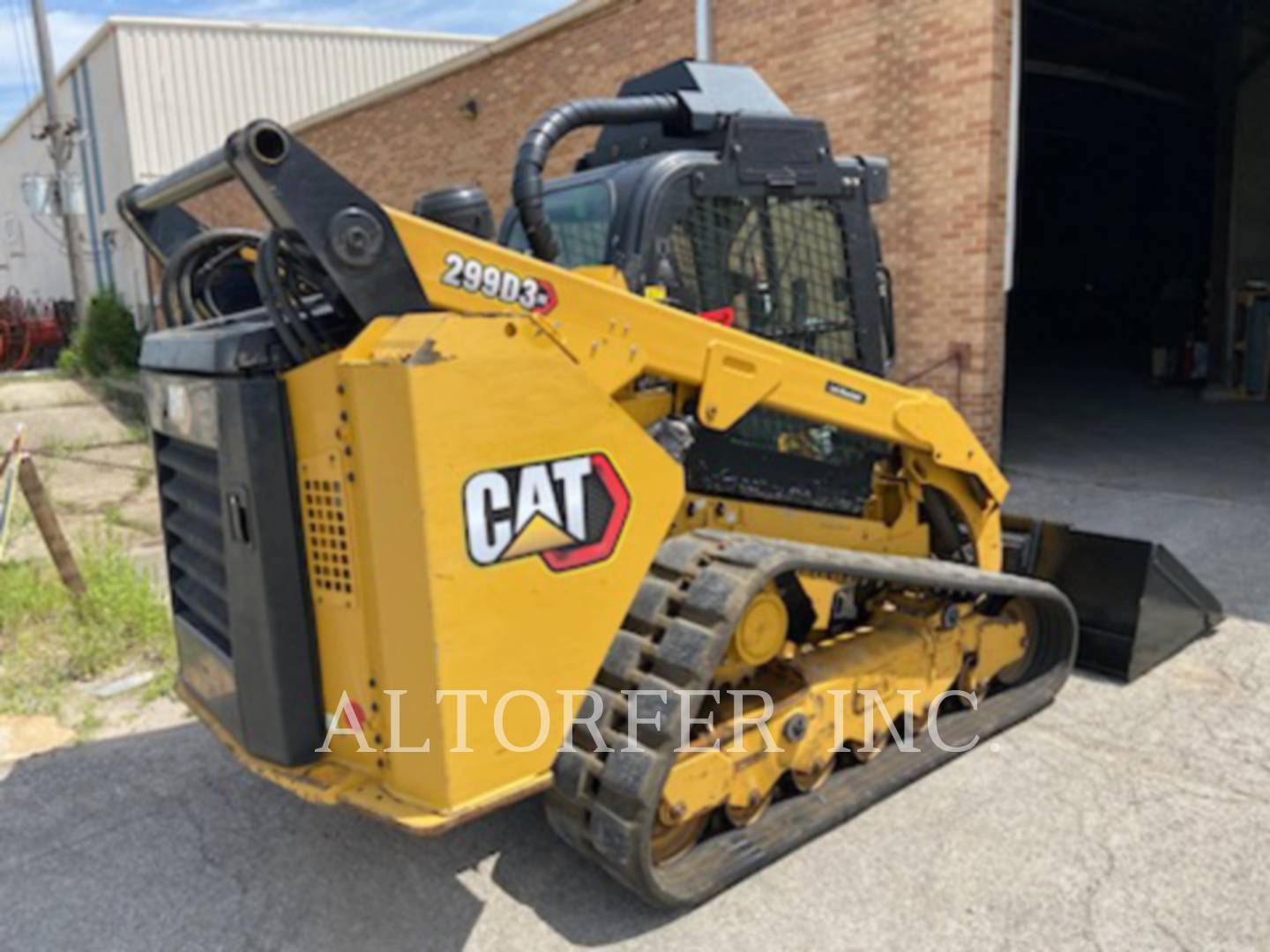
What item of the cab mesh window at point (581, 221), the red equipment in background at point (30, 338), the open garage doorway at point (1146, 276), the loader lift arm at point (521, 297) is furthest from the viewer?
the red equipment in background at point (30, 338)

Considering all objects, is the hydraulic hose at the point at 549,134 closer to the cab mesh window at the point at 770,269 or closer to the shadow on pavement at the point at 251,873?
the cab mesh window at the point at 770,269

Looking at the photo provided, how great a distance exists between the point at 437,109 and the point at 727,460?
12.5 metres

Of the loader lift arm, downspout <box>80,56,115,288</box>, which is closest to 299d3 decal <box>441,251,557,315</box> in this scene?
the loader lift arm

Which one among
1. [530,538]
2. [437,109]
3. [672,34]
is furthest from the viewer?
[437,109]

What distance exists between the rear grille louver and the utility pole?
1832 cm

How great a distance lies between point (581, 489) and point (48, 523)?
4.55 meters

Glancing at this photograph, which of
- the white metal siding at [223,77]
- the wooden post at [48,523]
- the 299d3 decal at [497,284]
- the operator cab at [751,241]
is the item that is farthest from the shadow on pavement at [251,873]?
the white metal siding at [223,77]

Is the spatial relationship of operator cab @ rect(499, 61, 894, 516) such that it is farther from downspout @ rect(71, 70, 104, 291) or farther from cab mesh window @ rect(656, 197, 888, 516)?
downspout @ rect(71, 70, 104, 291)

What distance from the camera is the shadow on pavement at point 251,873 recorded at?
11.0ft

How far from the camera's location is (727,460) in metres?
3.85

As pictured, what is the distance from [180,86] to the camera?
23.6 meters

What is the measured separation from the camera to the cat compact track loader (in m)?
2.79

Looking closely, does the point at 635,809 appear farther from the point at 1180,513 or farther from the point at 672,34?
the point at 672,34

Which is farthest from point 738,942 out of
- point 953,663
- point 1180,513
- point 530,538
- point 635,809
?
point 1180,513
